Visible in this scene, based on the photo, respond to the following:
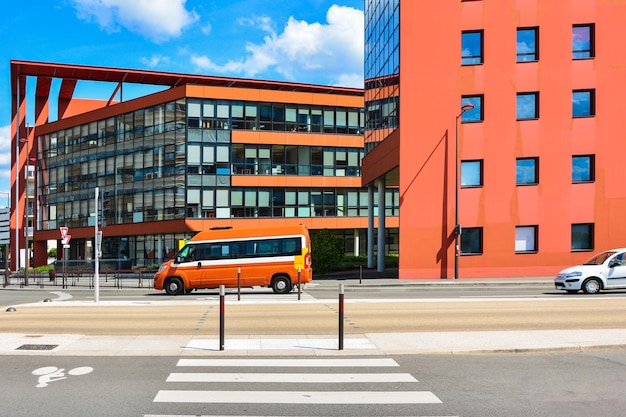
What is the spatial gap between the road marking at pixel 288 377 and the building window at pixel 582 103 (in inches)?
1185

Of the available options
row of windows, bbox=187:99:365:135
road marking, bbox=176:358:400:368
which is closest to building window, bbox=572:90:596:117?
row of windows, bbox=187:99:365:135

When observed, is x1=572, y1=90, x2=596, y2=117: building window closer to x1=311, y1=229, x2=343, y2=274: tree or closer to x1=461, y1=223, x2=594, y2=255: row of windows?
x1=461, y1=223, x2=594, y2=255: row of windows

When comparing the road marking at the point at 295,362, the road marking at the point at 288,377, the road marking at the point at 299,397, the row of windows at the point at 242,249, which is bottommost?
the road marking at the point at 295,362

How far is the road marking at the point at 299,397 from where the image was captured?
6.80 meters

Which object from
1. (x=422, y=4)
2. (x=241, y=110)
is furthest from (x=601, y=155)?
(x=241, y=110)

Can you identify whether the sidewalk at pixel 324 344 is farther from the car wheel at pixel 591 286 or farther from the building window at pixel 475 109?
the building window at pixel 475 109

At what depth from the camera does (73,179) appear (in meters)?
61.6

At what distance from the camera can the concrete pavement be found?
982 cm

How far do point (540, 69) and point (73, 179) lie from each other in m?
46.1

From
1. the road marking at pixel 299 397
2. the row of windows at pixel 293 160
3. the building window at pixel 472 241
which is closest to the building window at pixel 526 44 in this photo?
the building window at pixel 472 241

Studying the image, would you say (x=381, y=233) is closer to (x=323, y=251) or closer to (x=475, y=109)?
(x=323, y=251)

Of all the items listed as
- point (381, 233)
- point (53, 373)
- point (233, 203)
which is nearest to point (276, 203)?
point (233, 203)

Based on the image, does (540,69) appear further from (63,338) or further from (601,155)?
(63,338)

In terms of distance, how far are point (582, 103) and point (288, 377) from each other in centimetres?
3129
